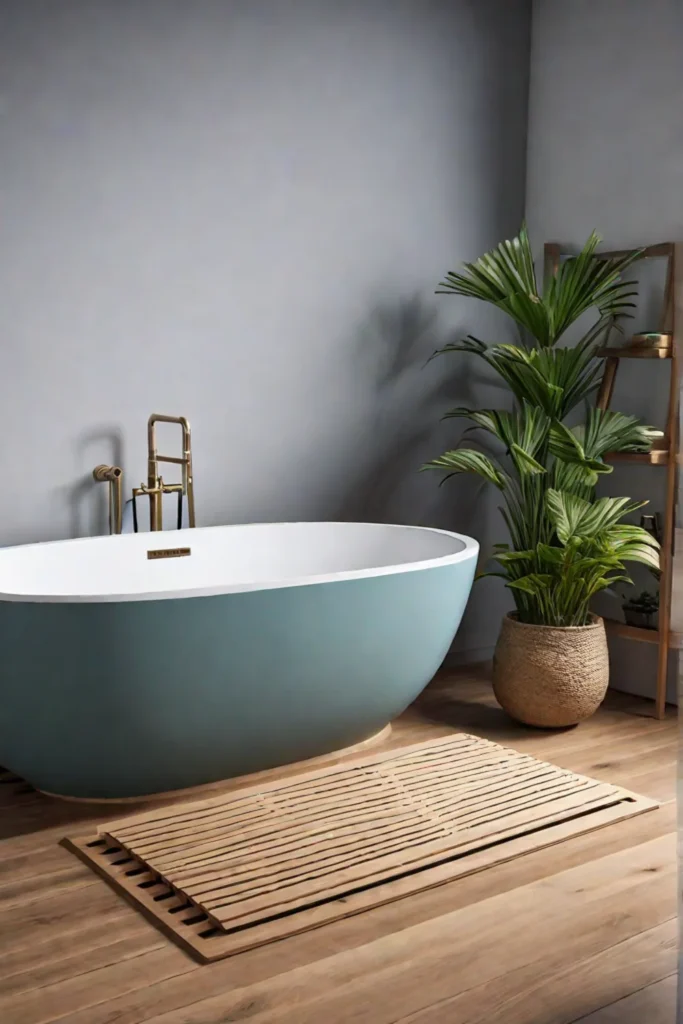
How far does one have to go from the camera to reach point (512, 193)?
453 cm

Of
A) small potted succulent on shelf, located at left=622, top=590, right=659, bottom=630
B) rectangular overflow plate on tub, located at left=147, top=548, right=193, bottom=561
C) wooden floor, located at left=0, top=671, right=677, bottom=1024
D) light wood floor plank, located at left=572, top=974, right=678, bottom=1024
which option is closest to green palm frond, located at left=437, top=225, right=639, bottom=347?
small potted succulent on shelf, located at left=622, top=590, right=659, bottom=630

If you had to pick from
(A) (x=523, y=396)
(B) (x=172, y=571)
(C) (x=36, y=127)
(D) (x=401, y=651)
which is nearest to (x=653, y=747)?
(D) (x=401, y=651)

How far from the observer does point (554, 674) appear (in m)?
3.58

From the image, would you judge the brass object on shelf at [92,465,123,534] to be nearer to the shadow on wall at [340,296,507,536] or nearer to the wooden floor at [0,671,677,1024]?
the shadow on wall at [340,296,507,536]

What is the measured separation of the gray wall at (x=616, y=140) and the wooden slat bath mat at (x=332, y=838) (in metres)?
1.26

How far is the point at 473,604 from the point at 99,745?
2.11 m

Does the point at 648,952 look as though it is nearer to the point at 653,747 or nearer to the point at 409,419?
the point at 653,747

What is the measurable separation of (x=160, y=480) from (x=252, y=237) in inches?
36.5

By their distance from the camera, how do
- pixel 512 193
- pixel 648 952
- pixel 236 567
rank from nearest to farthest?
pixel 648 952 → pixel 236 567 → pixel 512 193

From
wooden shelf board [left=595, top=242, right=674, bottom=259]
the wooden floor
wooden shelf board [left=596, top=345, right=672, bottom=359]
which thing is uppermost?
wooden shelf board [left=595, top=242, right=674, bottom=259]

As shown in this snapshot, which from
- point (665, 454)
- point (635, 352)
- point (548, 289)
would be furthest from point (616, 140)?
point (665, 454)

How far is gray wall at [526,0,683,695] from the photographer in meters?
3.96

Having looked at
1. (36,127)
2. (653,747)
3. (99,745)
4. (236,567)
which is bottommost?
(653,747)

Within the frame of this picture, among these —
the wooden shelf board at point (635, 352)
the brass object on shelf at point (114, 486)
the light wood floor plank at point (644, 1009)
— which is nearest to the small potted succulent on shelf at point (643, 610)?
the wooden shelf board at point (635, 352)
